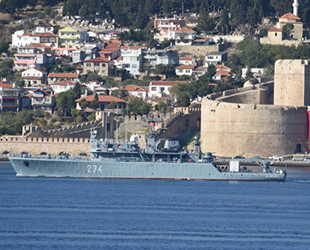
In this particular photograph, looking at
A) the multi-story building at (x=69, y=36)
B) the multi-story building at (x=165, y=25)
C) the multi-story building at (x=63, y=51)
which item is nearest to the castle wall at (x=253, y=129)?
the multi-story building at (x=63, y=51)

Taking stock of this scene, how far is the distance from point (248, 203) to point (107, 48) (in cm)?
5253

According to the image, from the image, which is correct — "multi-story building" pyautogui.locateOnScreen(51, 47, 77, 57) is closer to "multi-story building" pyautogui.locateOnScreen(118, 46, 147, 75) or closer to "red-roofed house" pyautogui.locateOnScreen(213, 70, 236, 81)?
"multi-story building" pyautogui.locateOnScreen(118, 46, 147, 75)

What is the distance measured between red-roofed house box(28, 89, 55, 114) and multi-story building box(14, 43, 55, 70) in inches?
506

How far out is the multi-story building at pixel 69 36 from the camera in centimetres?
10763

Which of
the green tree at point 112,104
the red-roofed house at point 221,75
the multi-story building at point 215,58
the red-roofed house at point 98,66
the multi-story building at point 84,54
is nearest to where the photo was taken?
the green tree at point 112,104

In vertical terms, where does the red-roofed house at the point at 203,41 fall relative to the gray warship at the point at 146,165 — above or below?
above

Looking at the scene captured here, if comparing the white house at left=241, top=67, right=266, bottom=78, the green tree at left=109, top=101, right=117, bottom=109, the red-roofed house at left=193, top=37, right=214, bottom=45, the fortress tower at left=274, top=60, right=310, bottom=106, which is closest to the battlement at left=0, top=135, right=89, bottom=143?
the green tree at left=109, top=101, right=117, bottom=109

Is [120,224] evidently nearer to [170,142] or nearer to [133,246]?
[133,246]

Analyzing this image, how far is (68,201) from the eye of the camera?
52.6 meters

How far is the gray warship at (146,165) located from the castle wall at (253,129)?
39.6 ft

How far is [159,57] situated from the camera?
99.8 meters

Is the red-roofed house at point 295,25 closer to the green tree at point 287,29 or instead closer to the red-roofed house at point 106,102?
the green tree at point 287,29

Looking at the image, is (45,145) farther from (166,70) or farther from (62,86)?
(166,70)

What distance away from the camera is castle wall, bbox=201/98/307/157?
74.1m
